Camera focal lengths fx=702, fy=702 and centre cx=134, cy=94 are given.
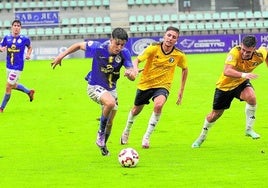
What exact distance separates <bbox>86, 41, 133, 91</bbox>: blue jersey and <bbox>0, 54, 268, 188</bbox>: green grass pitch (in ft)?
4.24

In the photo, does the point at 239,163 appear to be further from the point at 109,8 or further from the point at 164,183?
the point at 109,8

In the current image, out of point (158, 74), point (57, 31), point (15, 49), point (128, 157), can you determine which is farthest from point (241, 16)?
point (128, 157)

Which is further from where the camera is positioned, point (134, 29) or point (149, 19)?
point (149, 19)

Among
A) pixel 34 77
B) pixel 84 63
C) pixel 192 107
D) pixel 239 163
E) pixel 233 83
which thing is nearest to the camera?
pixel 239 163

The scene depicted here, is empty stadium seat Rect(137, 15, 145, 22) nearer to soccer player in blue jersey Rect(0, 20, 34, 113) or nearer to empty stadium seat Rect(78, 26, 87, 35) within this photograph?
empty stadium seat Rect(78, 26, 87, 35)

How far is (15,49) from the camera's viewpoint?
1914 centimetres

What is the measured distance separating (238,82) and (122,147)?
2.45 meters

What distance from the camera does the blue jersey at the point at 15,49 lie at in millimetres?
19078

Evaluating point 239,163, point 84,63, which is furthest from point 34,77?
point 239,163

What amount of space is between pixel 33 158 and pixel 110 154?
4.23ft

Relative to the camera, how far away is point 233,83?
12.7 m

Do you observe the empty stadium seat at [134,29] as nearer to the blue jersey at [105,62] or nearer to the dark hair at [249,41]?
the dark hair at [249,41]

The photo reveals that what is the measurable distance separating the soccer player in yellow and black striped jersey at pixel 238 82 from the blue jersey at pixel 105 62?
177 cm

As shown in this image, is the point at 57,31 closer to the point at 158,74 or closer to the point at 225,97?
the point at 158,74
